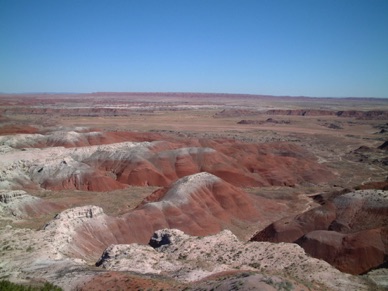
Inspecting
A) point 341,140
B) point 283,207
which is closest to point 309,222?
Result: point 283,207

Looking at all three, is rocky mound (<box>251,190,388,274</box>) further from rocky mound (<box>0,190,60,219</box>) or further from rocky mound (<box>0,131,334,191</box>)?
rocky mound (<box>0,190,60,219</box>)

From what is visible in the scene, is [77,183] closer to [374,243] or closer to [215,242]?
[215,242]

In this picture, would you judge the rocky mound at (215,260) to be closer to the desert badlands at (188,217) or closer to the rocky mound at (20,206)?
the desert badlands at (188,217)

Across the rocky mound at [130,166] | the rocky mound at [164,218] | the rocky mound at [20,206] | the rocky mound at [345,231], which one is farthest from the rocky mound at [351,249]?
the rocky mound at [130,166]

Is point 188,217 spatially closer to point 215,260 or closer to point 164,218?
point 164,218

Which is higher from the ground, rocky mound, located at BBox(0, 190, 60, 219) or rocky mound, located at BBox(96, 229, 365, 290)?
rocky mound, located at BBox(96, 229, 365, 290)

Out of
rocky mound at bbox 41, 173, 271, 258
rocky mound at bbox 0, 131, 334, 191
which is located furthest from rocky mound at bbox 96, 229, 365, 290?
rocky mound at bbox 0, 131, 334, 191
